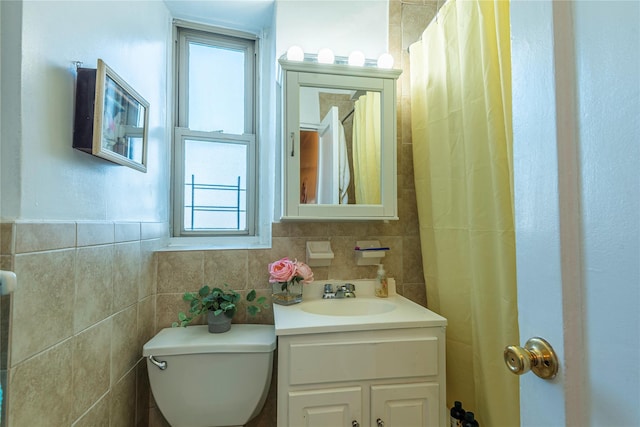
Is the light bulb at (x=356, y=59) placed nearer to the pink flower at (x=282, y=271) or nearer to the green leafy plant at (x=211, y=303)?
the pink flower at (x=282, y=271)

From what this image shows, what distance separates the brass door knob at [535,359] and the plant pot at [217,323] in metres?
1.05

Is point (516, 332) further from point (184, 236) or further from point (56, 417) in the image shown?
point (184, 236)

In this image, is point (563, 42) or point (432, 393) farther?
point (432, 393)

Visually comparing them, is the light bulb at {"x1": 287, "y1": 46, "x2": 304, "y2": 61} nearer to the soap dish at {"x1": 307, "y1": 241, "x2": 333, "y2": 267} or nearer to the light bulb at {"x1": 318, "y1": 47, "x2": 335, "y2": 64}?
the light bulb at {"x1": 318, "y1": 47, "x2": 335, "y2": 64}

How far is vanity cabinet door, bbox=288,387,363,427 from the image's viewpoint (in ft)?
3.10

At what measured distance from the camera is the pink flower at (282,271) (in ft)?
4.05

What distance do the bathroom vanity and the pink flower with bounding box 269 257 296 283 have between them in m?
0.21

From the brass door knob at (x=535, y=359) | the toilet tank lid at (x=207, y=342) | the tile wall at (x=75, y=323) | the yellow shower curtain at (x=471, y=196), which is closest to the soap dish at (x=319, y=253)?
the toilet tank lid at (x=207, y=342)

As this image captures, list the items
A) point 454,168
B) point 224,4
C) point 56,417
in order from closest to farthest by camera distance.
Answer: point 56,417 < point 454,168 < point 224,4

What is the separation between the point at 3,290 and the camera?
54 centimetres

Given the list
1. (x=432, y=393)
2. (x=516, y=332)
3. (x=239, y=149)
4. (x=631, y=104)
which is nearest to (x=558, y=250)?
(x=631, y=104)

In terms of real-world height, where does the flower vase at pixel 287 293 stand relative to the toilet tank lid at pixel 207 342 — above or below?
above

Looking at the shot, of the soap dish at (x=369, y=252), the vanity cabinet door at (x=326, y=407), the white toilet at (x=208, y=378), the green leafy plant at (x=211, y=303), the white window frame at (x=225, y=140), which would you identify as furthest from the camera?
the white window frame at (x=225, y=140)

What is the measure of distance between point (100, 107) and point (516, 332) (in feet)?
4.62
